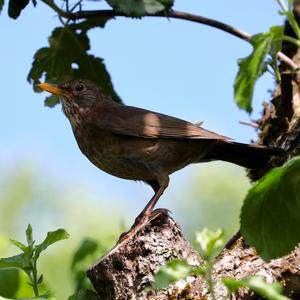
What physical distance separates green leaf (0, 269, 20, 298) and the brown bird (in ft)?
6.75

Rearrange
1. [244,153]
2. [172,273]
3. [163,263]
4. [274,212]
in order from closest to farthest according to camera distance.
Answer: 1. [172,273]
2. [274,212]
3. [163,263]
4. [244,153]

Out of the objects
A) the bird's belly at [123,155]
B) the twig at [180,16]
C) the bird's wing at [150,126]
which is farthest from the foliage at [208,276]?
the bird's wing at [150,126]

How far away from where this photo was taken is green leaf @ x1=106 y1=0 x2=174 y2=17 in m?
3.93

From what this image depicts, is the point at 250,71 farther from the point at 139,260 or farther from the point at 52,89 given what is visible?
the point at 52,89

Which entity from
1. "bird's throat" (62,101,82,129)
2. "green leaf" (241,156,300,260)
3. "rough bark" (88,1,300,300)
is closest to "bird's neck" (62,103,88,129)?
"bird's throat" (62,101,82,129)

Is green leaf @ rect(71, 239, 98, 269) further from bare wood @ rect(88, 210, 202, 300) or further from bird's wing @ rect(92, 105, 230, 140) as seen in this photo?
bird's wing @ rect(92, 105, 230, 140)

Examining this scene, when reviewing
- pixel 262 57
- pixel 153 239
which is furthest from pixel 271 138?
pixel 262 57

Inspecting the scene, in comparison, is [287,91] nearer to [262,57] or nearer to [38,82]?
[38,82]

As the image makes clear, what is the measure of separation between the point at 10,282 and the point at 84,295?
1.42ft

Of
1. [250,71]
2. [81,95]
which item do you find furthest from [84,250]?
[81,95]

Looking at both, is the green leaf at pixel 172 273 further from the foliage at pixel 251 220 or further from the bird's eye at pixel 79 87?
the bird's eye at pixel 79 87

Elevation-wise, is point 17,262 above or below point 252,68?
below

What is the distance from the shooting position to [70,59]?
5.49 m

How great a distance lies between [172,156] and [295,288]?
234cm
